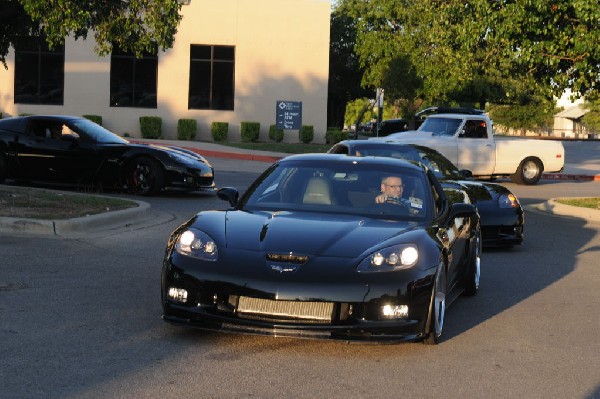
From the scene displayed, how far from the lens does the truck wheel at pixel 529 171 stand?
86.5 feet

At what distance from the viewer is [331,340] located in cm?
670

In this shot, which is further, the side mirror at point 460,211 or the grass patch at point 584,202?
the grass patch at point 584,202

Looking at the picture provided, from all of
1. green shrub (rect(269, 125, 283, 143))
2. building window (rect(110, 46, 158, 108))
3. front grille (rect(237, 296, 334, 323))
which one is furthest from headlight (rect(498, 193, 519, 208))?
building window (rect(110, 46, 158, 108))

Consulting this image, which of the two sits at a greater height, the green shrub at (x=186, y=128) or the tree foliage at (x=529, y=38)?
the tree foliage at (x=529, y=38)

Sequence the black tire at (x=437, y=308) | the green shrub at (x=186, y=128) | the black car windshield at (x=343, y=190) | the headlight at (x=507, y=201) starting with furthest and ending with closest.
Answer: the green shrub at (x=186, y=128)
the headlight at (x=507, y=201)
the black car windshield at (x=343, y=190)
the black tire at (x=437, y=308)

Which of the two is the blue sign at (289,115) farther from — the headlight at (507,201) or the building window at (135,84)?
the headlight at (507,201)

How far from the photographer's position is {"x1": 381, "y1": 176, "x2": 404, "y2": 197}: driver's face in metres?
8.37

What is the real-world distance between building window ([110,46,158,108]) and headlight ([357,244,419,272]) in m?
35.9

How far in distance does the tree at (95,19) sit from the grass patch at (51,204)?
2.39 metres

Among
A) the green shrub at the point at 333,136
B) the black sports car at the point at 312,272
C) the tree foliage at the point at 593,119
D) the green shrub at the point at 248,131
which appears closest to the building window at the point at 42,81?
the green shrub at the point at 248,131

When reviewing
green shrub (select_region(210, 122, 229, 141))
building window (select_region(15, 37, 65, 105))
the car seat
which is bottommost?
green shrub (select_region(210, 122, 229, 141))

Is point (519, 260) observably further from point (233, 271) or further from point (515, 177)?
point (515, 177)

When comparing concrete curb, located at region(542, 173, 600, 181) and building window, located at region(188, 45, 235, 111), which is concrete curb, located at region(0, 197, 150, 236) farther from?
building window, located at region(188, 45, 235, 111)

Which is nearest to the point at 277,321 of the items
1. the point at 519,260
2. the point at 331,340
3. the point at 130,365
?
the point at 331,340
